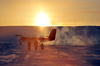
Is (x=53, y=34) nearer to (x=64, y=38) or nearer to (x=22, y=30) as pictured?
(x=64, y=38)

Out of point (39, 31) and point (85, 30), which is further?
point (85, 30)

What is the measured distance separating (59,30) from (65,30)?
10.1 ft

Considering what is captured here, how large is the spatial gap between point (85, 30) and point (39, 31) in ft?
72.5

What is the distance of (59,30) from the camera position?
4728 centimetres

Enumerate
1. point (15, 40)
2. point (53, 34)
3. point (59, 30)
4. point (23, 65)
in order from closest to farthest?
point (23, 65) < point (53, 34) < point (15, 40) < point (59, 30)

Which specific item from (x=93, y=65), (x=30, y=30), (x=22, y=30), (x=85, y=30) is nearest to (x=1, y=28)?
(x=22, y=30)

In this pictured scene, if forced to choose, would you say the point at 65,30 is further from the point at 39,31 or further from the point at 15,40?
the point at 15,40

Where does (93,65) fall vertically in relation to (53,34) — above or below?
below

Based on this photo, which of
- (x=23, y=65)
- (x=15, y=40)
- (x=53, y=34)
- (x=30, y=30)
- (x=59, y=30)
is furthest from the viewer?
(x=30, y=30)

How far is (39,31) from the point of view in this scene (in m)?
49.5

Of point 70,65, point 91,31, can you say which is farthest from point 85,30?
point 70,65

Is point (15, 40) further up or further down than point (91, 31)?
further down

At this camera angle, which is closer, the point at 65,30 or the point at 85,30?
the point at 65,30

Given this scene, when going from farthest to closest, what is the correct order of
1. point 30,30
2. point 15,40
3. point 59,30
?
point 30,30 → point 59,30 → point 15,40
